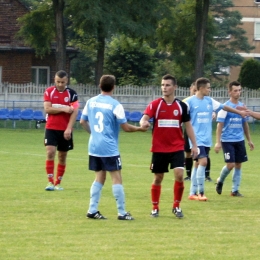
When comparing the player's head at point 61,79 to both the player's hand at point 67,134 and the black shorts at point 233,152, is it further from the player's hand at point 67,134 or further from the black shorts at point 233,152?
the black shorts at point 233,152

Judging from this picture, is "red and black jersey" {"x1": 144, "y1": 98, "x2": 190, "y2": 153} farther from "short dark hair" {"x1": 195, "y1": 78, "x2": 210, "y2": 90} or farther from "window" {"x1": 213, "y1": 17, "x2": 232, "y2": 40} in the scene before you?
"window" {"x1": 213, "y1": 17, "x2": 232, "y2": 40}

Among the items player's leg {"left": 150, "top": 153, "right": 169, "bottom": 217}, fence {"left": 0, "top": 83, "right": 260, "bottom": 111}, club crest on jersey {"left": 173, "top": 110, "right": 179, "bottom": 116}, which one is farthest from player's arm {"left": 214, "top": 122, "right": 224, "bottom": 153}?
fence {"left": 0, "top": 83, "right": 260, "bottom": 111}

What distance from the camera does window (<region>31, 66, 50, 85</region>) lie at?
162 ft

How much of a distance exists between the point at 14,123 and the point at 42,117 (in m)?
1.50

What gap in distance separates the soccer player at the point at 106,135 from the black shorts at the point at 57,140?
3.34 meters

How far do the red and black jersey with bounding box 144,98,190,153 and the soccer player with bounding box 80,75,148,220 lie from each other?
18.2 inches

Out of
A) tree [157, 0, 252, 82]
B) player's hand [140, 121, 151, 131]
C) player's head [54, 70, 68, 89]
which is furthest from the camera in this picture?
tree [157, 0, 252, 82]

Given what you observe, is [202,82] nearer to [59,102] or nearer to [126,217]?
[59,102]

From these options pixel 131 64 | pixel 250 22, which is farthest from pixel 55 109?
pixel 250 22

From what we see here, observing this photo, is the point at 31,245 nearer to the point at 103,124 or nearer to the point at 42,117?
the point at 103,124

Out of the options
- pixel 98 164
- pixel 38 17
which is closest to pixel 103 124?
pixel 98 164

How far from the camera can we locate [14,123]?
36.9m

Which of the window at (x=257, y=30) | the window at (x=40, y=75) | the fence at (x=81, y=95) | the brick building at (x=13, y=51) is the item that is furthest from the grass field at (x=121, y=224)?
the window at (x=257, y=30)

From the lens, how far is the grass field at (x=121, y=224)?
323 inches
